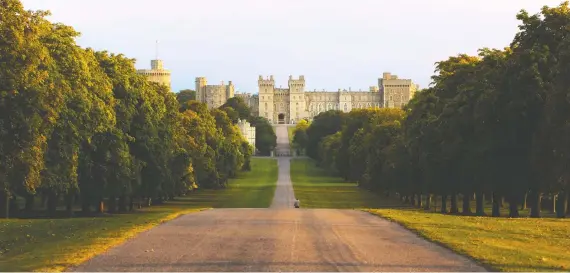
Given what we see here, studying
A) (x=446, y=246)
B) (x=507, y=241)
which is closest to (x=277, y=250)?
(x=446, y=246)

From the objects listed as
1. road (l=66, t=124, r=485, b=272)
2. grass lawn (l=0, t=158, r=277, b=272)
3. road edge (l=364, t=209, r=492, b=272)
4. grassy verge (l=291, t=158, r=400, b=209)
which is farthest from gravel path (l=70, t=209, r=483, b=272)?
grassy verge (l=291, t=158, r=400, b=209)

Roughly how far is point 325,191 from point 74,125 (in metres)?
50.5

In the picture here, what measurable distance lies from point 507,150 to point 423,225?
1649 cm

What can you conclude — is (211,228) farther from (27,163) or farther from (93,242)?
(27,163)

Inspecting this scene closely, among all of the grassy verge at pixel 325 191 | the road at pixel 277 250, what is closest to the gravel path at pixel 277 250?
the road at pixel 277 250

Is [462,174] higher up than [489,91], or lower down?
lower down

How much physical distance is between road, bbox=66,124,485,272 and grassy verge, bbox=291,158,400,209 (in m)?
33.4

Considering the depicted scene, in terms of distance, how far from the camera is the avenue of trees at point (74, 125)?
32.9 meters

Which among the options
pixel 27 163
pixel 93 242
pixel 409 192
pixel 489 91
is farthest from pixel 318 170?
pixel 93 242

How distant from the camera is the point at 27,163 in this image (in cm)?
3347

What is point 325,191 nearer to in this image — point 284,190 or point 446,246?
point 284,190

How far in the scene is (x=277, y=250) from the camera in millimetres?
19328

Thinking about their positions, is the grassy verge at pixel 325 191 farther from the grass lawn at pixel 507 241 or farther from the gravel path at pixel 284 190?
the grass lawn at pixel 507 241

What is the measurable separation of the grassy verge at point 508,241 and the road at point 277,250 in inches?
21.6
